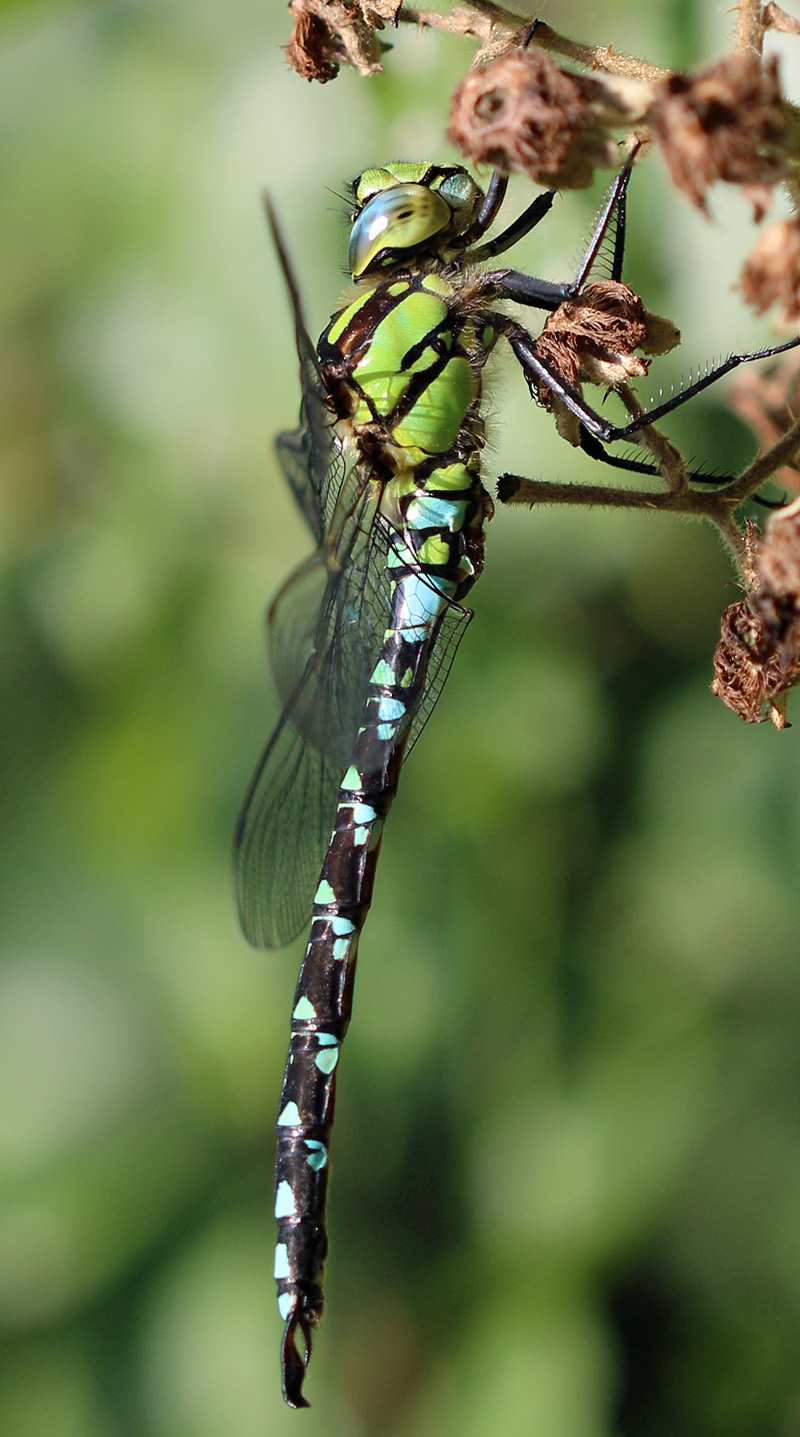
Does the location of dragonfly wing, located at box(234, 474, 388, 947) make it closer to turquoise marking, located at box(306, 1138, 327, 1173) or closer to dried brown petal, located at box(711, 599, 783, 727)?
turquoise marking, located at box(306, 1138, 327, 1173)

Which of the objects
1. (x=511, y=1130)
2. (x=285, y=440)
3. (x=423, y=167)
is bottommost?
(x=511, y=1130)

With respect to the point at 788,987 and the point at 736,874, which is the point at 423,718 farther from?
the point at 788,987

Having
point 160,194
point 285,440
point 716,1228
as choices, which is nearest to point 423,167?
point 285,440

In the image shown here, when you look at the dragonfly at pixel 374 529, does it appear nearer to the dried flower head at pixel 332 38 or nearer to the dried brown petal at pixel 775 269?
the dried flower head at pixel 332 38

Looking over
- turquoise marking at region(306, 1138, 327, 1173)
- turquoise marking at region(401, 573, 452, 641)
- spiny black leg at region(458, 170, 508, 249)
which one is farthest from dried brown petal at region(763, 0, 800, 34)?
turquoise marking at region(306, 1138, 327, 1173)

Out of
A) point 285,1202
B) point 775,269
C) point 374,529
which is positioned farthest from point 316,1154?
point 775,269
